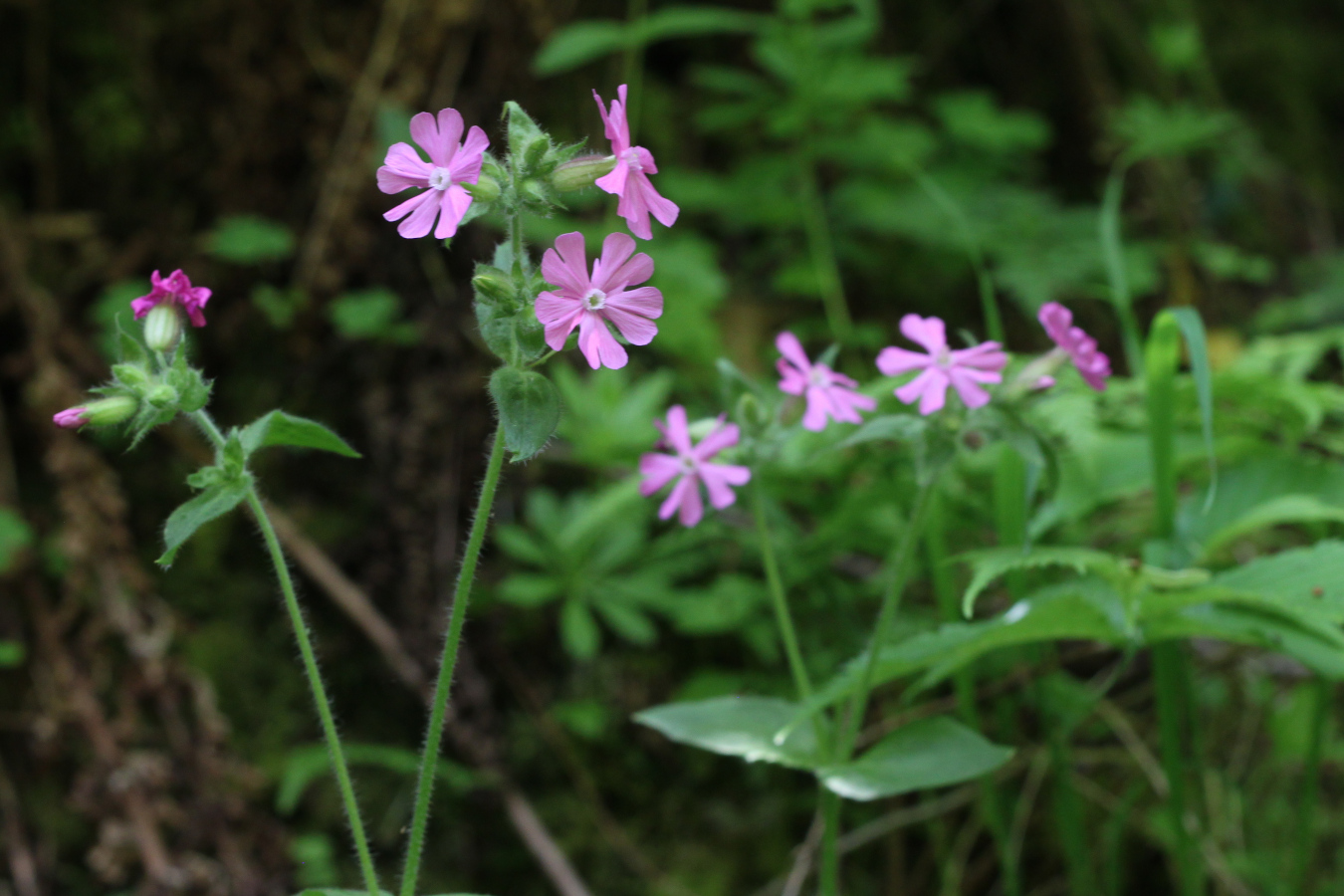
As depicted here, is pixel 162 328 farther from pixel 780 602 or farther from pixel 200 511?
pixel 780 602

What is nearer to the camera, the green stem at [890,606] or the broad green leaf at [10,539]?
the green stem at [890,606]

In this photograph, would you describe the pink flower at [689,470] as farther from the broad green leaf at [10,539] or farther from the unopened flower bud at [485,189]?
the broad green leaf at [10,539]

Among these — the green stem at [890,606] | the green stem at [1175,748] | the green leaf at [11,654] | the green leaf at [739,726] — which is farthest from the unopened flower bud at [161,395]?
the green stem at [1175,748]

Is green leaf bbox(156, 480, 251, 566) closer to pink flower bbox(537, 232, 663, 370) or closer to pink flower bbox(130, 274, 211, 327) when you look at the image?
pink flower bbox(130, 274, 211, 327)

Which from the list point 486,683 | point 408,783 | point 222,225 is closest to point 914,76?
point 222,225

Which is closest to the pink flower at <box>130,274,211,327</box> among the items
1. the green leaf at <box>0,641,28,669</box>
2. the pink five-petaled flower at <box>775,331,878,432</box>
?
the pink five-petaled flower at <box>775,331,878,432</box>

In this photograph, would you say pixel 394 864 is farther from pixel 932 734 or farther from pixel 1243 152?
pixel 1243 152
